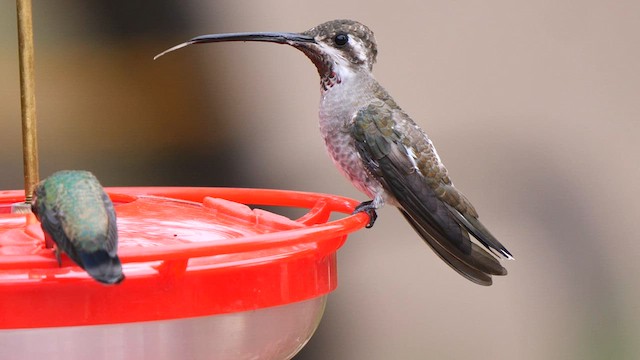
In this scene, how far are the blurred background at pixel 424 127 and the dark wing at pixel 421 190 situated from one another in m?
1.78

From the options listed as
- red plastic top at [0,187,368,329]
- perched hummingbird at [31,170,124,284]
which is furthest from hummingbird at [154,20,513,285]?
perched hummingbird at [31,170,124,284]

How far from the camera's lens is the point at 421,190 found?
9.29 ft

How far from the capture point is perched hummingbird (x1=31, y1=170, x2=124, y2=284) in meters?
1.42

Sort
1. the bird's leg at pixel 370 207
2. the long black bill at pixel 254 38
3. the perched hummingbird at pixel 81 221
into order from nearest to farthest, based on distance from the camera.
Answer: the perched hummingbird at pixel 81 221
the bird's leg at pixel 370 207
the long black bill at pixel 254 38

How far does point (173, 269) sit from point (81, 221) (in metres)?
0.15

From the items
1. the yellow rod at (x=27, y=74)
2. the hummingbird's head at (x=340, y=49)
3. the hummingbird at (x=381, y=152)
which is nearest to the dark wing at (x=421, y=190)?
the hummingbird at (x=381, y=152)

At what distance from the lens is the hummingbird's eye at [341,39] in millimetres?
2948

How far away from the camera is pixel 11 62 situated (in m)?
4.71

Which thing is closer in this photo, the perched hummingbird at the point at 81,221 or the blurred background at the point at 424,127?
the perched hummingbird at the point at 81,221

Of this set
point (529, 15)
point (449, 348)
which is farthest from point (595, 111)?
point (449, 348)

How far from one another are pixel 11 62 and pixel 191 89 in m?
0.82

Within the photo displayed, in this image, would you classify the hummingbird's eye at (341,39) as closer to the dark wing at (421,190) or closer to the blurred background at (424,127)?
the dark wing at (421,190)

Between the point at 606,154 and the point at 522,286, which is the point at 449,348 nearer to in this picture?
the point at 522,286

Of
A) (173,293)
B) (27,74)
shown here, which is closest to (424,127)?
(27,74)
